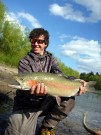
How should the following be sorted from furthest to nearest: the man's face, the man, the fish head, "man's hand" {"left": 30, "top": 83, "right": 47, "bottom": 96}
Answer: the man's face < the man < "man's hand" {"left": 30, "top": 83, "right": 47, "bottom": 96} < the fish head

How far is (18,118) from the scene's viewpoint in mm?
5363

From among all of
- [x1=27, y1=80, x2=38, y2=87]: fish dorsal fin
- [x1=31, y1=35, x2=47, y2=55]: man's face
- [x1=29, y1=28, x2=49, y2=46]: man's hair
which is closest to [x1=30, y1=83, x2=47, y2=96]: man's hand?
[x1=27, y1=80, x2=38, y2=87]: fish dorsal fin

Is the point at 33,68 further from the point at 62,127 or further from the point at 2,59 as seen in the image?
the point at 2,59

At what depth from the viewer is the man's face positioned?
228 inches

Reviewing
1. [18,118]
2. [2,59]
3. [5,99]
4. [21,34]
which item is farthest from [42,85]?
[21,34]

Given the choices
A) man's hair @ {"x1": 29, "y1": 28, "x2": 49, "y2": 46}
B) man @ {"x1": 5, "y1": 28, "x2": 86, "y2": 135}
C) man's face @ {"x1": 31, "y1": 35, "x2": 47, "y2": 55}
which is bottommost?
man @ {"x1": 5, "y1": 28, "x2": 86, "y2": 135}

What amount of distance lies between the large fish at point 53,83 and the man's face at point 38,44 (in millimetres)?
981

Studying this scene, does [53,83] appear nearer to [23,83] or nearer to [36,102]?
[23,83]

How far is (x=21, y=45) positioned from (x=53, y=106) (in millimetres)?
46362

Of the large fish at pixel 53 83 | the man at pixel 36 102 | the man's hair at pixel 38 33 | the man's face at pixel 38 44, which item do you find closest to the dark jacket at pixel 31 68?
the man at pixel 36 102

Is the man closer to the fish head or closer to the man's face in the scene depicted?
the man's face

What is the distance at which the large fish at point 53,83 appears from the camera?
4645 millimetres

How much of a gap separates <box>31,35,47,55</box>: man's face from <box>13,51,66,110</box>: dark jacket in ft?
0.33

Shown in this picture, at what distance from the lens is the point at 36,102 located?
5605 mm
